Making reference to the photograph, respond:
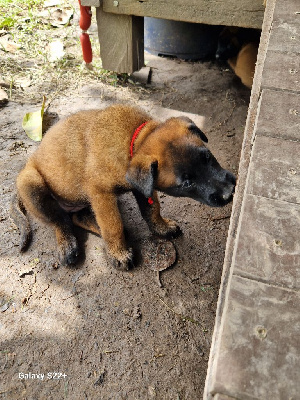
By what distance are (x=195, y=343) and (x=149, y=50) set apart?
5310 millimetres

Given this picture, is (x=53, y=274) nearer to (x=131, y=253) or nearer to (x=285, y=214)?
(x=131, y=253)

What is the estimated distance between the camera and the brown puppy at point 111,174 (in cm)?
258

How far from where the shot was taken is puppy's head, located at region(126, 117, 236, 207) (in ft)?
8.27

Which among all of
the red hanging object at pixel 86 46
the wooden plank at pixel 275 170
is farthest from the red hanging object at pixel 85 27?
the wooden plank at pixel 275 170

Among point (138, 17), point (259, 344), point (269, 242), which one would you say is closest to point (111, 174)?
point (269, 242)

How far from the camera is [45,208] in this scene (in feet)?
10.8

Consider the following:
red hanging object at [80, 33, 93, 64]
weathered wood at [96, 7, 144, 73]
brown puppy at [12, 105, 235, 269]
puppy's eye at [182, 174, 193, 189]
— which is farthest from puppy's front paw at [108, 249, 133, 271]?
red hanging object at [80, 33, 93, 64]

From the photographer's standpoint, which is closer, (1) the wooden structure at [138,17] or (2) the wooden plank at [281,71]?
(2) the wooden plank at [281,71]

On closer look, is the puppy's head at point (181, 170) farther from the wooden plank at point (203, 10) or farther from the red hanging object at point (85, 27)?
the red hanging object at point (85, 27)

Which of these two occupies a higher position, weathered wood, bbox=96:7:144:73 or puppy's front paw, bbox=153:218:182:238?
weathered wood, bbox=96:7:144:73

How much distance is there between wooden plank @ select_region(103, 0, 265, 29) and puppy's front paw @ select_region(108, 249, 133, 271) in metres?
3.11

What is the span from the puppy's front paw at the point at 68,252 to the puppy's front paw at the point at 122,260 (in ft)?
1.13

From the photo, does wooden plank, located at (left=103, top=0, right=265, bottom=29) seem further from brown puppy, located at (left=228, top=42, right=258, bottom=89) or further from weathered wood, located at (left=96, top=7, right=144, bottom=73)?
brown puppy, located at (left=228, top=42, right=258, bottom=89)

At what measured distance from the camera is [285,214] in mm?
1555
